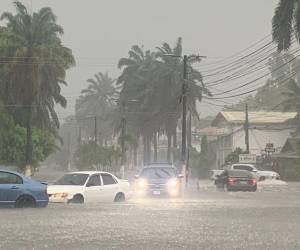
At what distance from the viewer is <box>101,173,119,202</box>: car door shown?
925 inches

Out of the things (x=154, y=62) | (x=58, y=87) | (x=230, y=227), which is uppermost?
(x=154, y=62)

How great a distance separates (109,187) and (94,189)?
0.78 metres

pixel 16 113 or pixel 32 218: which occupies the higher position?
pixel 16 113

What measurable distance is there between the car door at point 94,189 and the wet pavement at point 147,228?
310 centimetres

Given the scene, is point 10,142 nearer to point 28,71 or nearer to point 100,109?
point 28,71

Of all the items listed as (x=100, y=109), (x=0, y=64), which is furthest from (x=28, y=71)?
(x=100, y=109)

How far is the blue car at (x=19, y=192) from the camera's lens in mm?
19359

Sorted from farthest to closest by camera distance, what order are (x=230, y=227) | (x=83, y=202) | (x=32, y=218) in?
(x=83, y=202) < (x=32, y=218) < (x=230, y=227)

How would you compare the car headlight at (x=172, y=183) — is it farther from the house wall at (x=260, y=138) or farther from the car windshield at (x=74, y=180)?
the house wall at (x=260, y=138)

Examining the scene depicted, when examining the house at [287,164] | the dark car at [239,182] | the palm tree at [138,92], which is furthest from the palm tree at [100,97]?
the dark car at [239,182]

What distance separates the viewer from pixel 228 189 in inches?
1622

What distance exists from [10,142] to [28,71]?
8751 mm

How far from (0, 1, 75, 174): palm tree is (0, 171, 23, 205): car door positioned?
41118 millimetres

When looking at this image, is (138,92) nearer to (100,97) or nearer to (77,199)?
(100,97)
